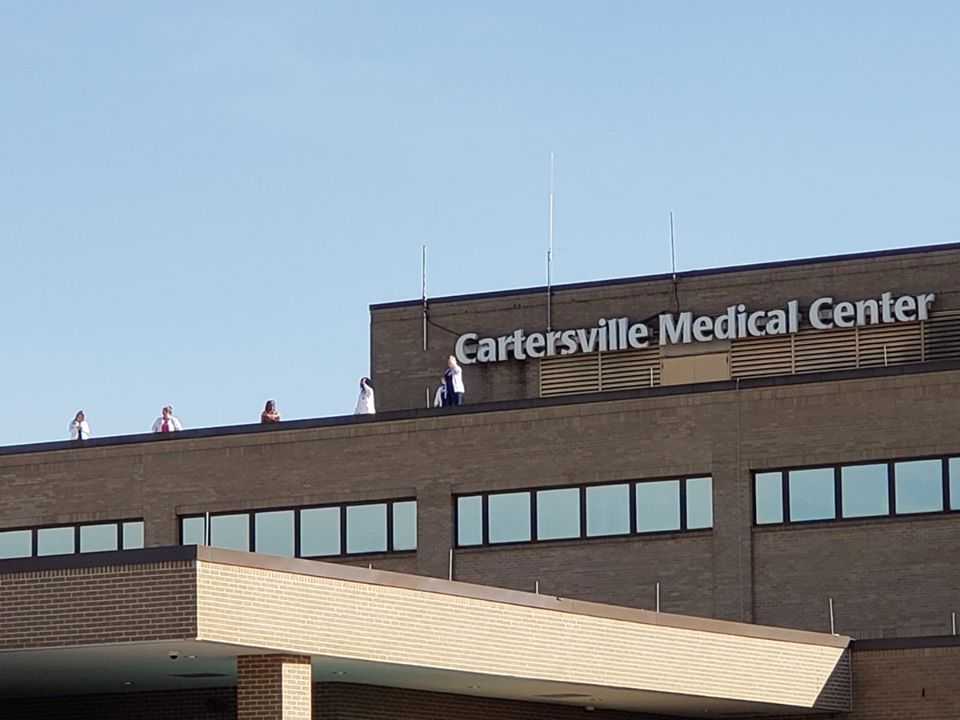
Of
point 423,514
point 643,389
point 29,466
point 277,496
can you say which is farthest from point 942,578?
point 29,466

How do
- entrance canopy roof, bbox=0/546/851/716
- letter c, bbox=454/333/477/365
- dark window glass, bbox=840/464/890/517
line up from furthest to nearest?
letter c, bbox=454/333/477/365 → dark window glass, bbox=840/464/890/517 → entrance canopy roof, bbox=0/546/851/716

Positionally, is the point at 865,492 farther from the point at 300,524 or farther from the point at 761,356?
the point at 300,524

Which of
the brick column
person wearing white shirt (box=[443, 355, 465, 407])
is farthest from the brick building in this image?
person wearing white shirt (box=[443, 355, 465, 407])

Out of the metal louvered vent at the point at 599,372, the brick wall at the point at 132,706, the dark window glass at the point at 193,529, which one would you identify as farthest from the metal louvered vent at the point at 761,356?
the brick wall at the point at 132,706

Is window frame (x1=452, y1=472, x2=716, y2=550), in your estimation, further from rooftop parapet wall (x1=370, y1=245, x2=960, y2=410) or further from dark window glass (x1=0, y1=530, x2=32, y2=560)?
dark window glass (x1=0, y1=530, x2=32, y2=560)

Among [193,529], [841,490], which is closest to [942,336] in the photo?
[841,490]

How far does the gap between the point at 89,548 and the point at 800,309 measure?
1712cm

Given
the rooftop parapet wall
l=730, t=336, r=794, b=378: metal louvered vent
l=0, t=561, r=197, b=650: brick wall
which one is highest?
the rooftop parapet wall

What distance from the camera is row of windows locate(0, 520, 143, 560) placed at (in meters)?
48.5

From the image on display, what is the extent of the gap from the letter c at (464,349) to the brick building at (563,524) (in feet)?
0.20

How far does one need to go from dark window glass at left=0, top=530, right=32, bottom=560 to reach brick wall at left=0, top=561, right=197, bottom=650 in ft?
78.7

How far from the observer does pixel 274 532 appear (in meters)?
47.1

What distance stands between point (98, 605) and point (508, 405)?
21.3 meters

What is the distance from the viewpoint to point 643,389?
147 ft
